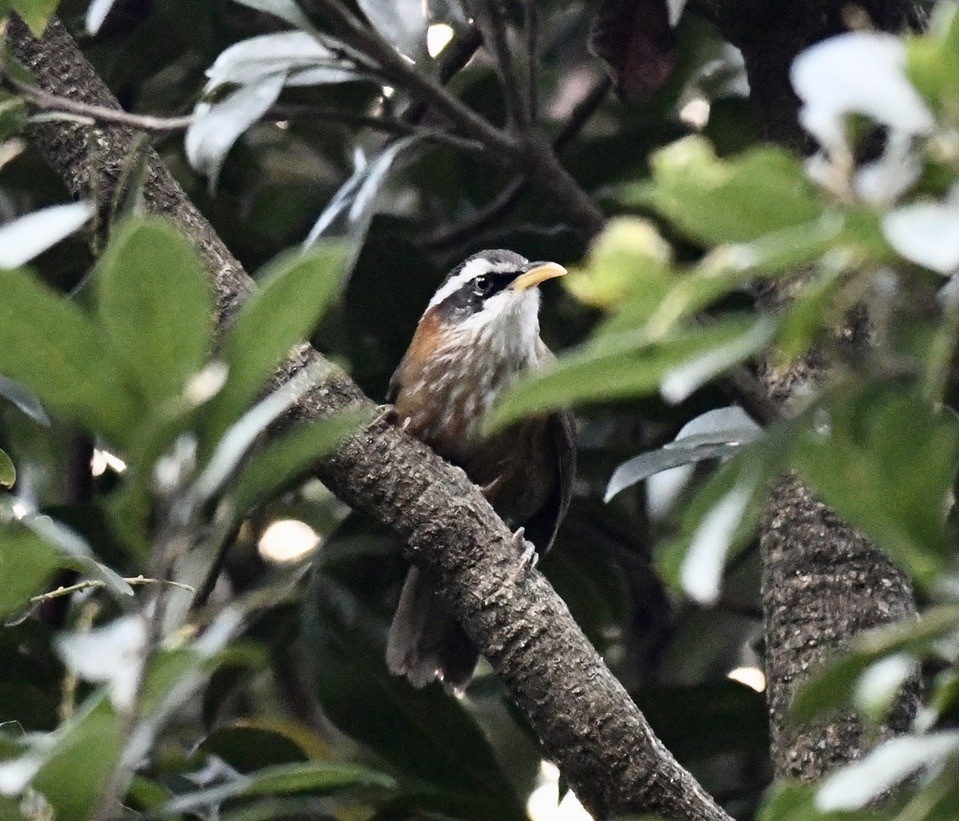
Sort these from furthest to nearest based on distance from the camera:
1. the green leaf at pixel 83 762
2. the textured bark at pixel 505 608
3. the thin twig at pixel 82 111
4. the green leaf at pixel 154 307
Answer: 1. the textured bark at pixel 505 608
2. the thin twig at pixel 82 111
3. the green leaf at pixel 83 762
4. the green leaf at pixel 154 307

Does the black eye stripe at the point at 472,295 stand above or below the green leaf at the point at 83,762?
below

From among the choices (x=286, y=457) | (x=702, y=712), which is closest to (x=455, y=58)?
(x=702, y=712)

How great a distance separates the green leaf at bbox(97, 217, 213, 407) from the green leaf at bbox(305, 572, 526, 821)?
2478 millimetres

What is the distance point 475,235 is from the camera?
4422 mm

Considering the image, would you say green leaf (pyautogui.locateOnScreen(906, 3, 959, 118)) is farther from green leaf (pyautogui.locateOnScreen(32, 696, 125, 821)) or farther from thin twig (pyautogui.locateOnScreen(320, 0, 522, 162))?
thin twig (pyautogui.locateOnScreen(320, 0, 522, 162))

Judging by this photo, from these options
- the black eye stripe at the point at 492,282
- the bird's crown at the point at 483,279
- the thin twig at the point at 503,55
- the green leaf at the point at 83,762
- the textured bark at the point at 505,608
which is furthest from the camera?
the black eye stripe at the point at 492,282

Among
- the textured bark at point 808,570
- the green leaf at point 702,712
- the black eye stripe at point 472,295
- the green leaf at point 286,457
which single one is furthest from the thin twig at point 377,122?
the green leaf at point 286,457

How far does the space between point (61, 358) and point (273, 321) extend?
0.60 ft

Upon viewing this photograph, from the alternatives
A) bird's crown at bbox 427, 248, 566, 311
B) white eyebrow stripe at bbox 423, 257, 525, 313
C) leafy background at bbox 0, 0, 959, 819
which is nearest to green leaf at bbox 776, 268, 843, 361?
leafy background at bbox 0, 0, 959, 819

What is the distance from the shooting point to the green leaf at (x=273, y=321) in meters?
1.28

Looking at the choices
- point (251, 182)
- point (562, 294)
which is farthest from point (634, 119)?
point (251, 182)

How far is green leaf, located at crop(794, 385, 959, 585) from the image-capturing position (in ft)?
4.13

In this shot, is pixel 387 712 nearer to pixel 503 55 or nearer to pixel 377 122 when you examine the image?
pixel 377 122

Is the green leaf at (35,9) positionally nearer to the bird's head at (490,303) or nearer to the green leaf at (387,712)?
the green leaf at (387,712)
